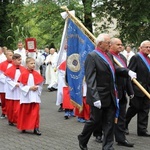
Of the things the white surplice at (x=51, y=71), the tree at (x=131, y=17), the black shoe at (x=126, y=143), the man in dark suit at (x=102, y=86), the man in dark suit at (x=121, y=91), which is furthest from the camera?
the tree at (x=131, y=17)

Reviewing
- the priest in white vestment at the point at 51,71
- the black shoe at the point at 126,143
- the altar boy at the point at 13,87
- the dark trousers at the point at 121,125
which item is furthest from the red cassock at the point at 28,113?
the priest in white vestment at the point at 51,71

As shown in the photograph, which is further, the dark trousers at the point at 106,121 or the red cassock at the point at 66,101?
the red cassock at the point at 66,101

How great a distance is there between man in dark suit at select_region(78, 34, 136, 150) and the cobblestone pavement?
0.80 m

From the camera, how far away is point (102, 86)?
6.46m

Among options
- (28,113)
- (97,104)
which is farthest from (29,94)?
(97,104)

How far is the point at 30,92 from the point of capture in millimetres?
8656

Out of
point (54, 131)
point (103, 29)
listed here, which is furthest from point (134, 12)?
point (54, 131)

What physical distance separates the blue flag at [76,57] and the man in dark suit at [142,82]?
96 centimetres

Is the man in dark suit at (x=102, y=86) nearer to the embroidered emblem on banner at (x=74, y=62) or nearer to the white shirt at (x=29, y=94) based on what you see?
the embroidered emblem on banner at (x=74, y=62)

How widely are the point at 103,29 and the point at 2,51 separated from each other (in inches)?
489

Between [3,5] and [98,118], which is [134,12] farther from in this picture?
[98,118]

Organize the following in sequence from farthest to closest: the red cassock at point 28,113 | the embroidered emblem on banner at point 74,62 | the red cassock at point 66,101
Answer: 1. the red cassock at point 66,101
2. the red cassock at point 28,113
3. the embroidered emblem on banner at point 74,62

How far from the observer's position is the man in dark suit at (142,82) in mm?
8125

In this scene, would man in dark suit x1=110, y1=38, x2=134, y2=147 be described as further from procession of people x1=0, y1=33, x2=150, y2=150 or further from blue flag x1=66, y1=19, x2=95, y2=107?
blue flag x1=66, y1=19, x2=95, y2=107
